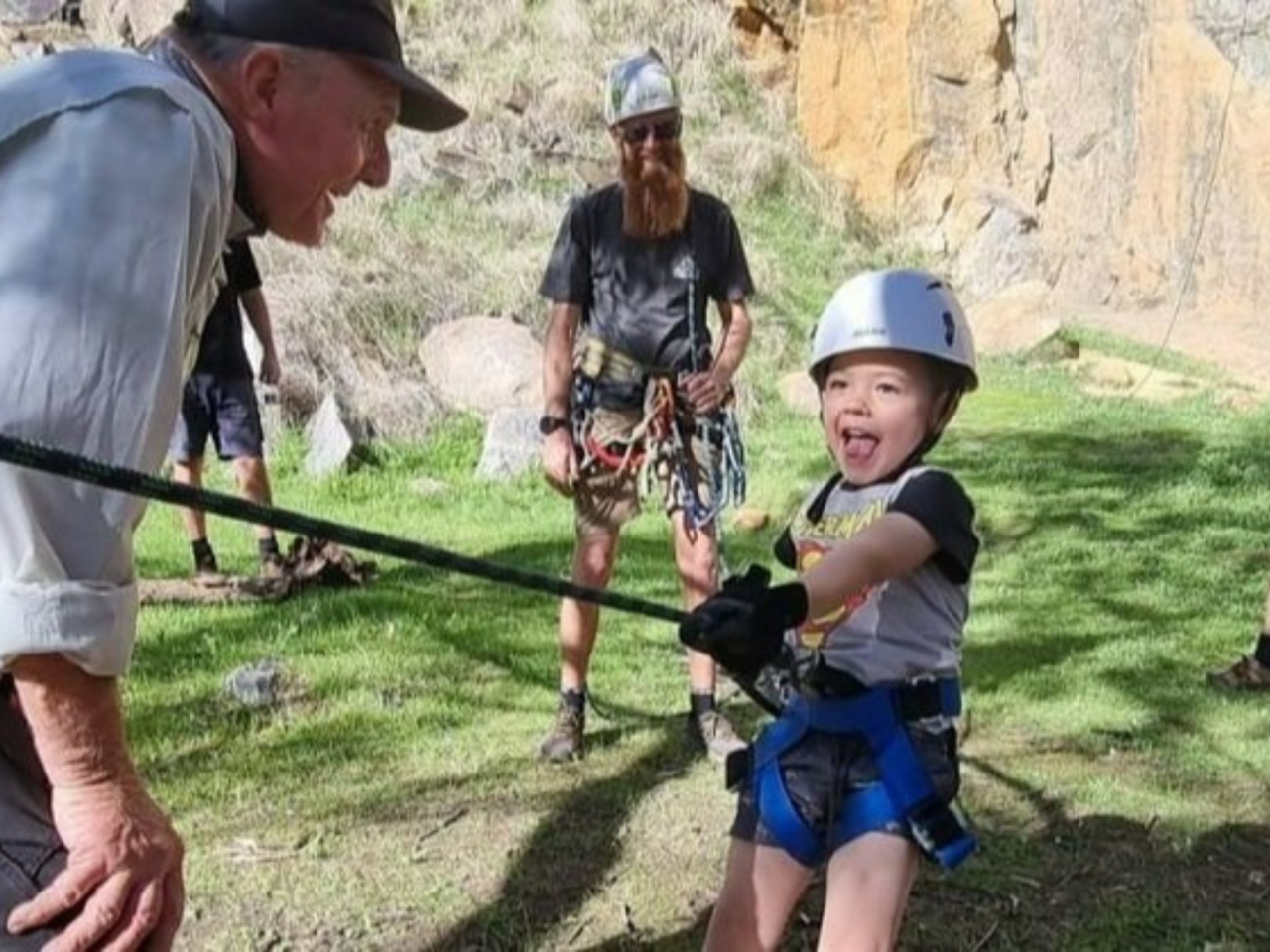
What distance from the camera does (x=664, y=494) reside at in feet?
16.1

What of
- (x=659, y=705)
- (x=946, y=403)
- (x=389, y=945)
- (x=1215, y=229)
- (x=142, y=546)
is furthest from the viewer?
(x=1215, y=229)

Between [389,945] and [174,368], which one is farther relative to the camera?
[389,945]

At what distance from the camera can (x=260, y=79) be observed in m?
1.75

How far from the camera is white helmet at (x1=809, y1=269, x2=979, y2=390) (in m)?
2.87

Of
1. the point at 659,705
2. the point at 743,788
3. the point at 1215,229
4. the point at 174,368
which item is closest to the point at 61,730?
the point at 174,368

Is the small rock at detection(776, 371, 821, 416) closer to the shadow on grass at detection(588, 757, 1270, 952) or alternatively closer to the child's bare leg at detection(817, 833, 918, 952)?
the shadow on grass at detection(588, 757, 1270, 952)

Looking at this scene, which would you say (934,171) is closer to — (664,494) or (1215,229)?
(1215,229)

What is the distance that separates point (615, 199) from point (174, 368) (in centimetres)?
333

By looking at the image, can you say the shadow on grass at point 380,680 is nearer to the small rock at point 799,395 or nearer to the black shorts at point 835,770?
the black shorts at point 835,770

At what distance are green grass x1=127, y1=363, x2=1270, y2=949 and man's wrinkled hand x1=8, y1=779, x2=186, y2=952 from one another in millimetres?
1938

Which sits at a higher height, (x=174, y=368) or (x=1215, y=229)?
(x=174, y=368)

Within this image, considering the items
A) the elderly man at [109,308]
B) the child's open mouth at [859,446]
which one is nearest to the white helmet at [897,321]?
the child's open mouth at [859,446]

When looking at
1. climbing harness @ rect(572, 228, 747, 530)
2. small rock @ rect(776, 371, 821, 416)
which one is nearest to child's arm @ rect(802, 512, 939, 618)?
climbing harness @ rect(572, 228, 747, 530)

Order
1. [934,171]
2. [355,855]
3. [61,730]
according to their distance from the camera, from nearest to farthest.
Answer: [61,730]
[355,855]
[934,171]
